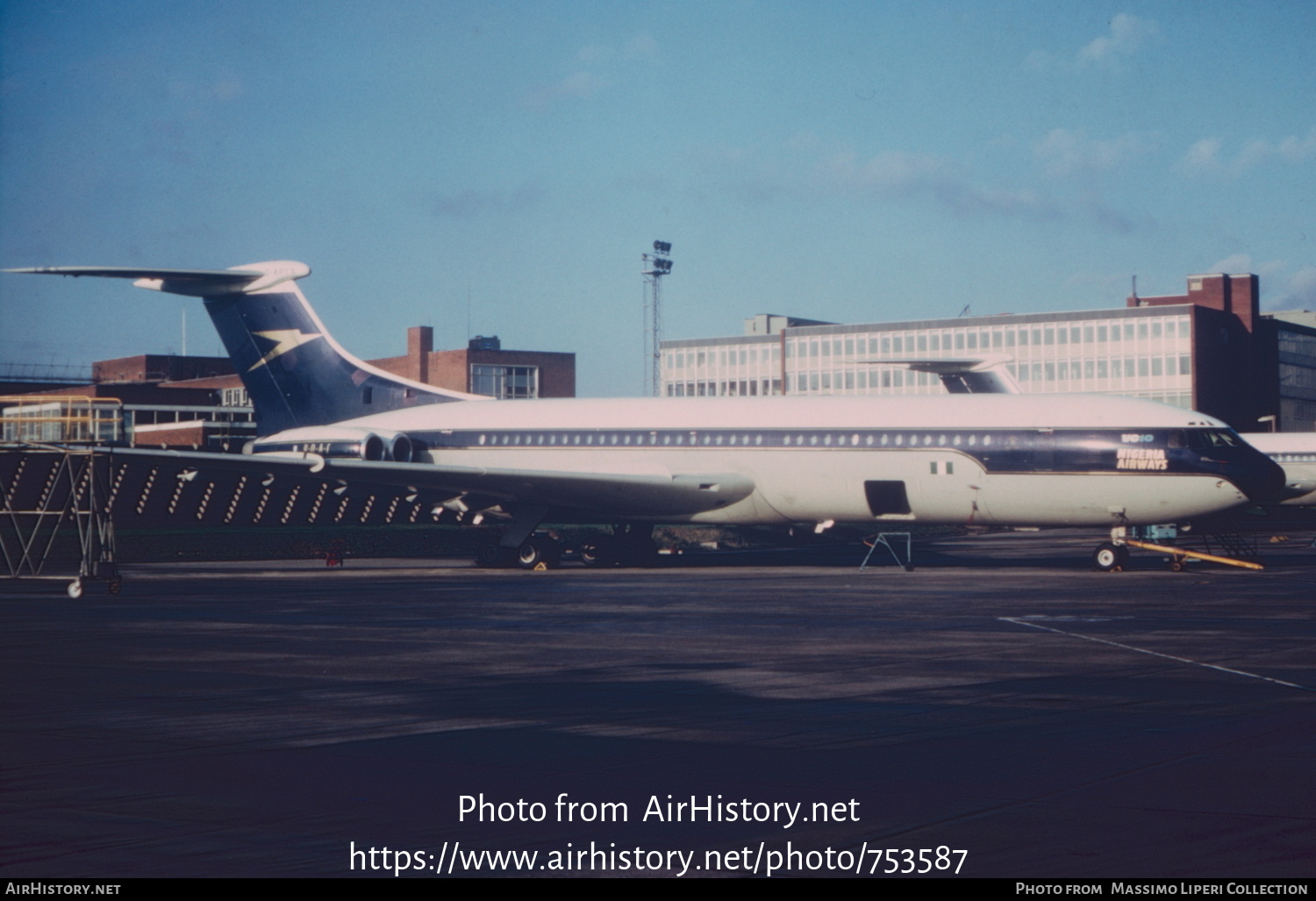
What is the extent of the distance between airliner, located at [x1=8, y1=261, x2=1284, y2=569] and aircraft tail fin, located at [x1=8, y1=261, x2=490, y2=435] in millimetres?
54

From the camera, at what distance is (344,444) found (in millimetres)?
39688

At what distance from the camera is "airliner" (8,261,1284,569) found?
33.1 meters

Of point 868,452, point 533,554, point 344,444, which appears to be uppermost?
point 344,444

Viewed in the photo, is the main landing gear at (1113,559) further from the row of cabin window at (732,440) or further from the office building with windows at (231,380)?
the office building with windows at (231,380)

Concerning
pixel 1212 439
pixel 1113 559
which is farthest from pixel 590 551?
pixel 1212 439

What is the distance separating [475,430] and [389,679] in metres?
27.3

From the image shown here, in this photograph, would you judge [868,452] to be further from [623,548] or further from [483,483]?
[483,483]

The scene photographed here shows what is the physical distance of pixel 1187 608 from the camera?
75.2ft

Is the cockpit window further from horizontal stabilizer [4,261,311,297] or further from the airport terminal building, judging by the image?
the airport terminal building

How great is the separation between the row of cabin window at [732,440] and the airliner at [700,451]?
5cm

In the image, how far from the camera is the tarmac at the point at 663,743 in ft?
23.9

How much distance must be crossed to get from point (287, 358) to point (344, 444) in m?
5.10

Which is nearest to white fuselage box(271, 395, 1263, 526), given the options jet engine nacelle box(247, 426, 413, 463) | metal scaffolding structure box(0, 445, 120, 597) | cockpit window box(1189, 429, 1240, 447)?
cockpit window box(1189, 429, 1240, 447)
